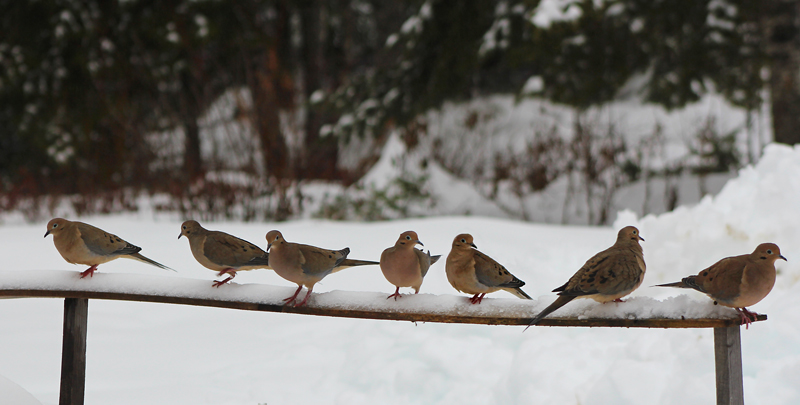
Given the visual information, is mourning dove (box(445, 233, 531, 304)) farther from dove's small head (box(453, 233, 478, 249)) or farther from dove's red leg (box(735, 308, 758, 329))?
dove's red leg (box(735, 308, 758, 329))

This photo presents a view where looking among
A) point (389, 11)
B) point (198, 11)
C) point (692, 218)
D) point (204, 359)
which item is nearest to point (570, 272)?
point (692, 218)

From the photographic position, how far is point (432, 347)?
3521mm

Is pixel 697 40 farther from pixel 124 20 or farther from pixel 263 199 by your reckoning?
pixel 124 20

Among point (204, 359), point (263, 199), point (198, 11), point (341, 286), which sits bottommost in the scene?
point (204, 359)

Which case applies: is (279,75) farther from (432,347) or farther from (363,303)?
(363,303)

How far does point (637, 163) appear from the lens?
723 centimetres

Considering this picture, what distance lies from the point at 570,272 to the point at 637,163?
3.42 meters

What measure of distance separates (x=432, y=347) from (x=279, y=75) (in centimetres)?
471

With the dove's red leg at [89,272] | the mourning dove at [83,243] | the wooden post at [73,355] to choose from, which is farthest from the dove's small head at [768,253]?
the wooden post at [73,355]

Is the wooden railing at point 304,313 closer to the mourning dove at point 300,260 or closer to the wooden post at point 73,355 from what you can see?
the wooden post at point 73,355

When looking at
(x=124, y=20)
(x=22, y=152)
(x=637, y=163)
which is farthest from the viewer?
(x=22, y=152)

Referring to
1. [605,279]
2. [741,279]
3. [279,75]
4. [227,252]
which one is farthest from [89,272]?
[279,75]

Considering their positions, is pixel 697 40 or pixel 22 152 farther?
pixel 22 152

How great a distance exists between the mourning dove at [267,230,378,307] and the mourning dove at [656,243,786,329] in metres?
0.98
